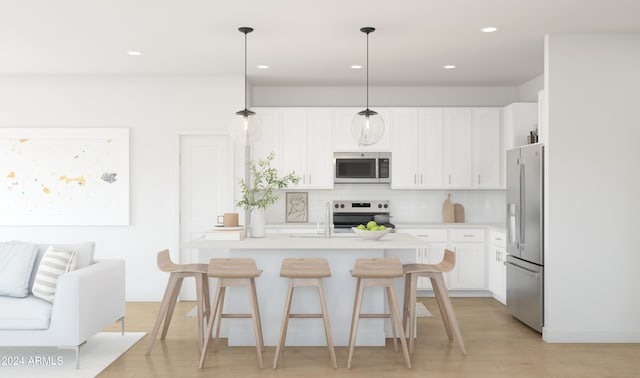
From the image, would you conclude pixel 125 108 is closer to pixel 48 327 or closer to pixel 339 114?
pixel 339 114

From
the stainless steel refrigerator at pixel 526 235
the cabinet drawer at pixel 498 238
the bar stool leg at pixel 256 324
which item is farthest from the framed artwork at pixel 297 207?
the bar stool leg at pixel 256 324

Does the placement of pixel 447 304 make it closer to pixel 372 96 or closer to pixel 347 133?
pixel 347 133

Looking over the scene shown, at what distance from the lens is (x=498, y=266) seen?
7.04 metres

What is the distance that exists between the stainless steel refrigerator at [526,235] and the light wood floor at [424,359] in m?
0.30

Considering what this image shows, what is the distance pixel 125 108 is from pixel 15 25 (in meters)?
2.23

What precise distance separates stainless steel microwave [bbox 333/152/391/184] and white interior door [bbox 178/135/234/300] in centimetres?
141

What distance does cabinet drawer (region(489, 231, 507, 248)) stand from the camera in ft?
22.3

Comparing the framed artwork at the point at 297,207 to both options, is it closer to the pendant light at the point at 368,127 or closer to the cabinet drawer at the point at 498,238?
the cabinet drawer at the point at 498,238

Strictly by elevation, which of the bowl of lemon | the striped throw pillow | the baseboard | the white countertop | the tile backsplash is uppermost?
the tile backsplash

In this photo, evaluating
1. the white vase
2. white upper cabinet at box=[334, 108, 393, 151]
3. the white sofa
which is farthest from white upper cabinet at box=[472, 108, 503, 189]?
the white sofa

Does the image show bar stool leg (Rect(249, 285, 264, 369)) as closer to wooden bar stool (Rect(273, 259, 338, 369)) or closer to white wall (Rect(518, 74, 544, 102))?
wooden bar stool (Rect(273, 259, 338, 369))

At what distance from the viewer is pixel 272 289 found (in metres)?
5.11

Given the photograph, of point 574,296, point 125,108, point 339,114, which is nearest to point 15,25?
point 125,108

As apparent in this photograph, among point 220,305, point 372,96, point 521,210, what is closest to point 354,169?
point 372,96
